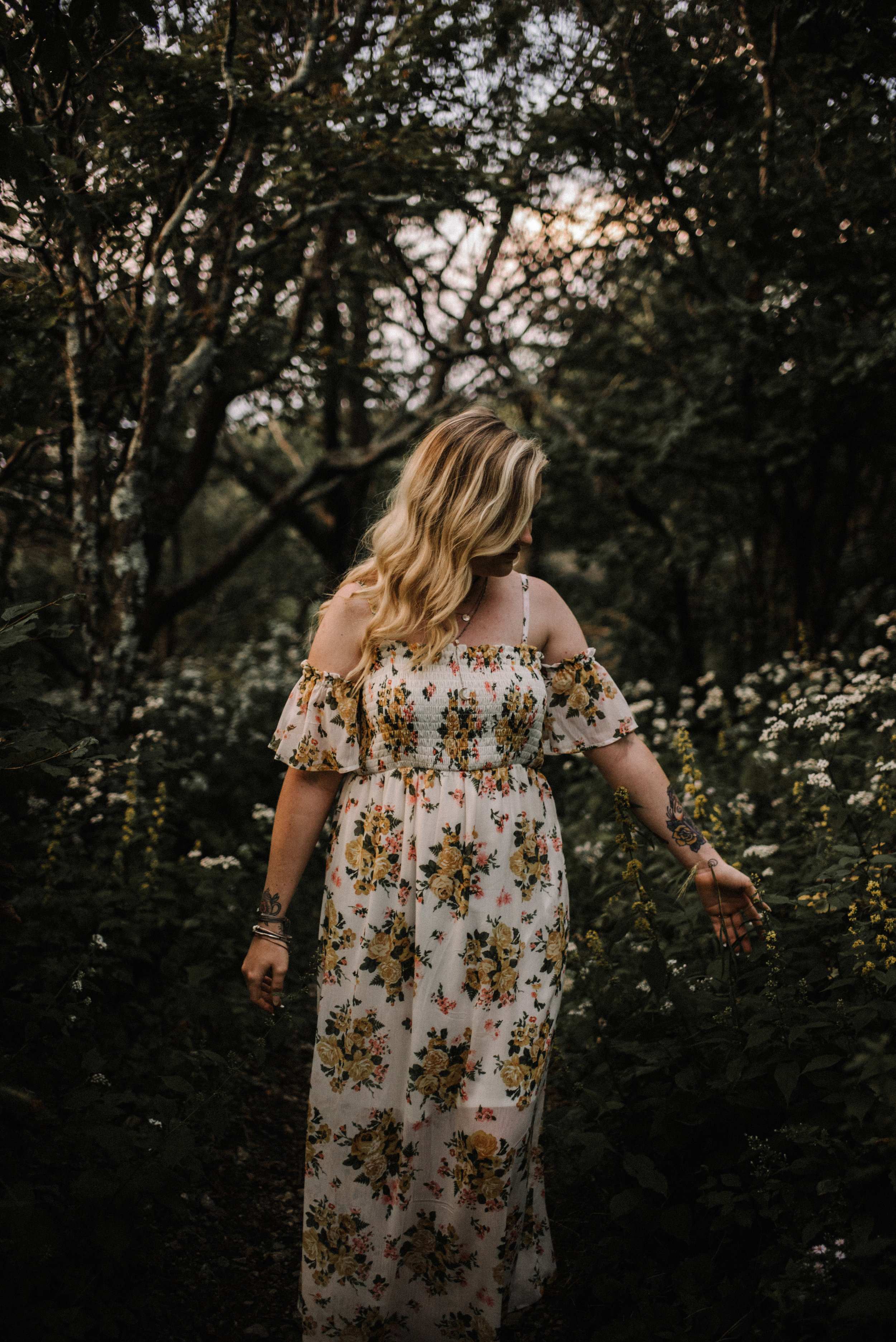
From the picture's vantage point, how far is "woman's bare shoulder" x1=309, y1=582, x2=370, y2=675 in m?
2.05

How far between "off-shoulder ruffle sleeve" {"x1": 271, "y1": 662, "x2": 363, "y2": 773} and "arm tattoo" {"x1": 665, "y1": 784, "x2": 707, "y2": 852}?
80 centimetres

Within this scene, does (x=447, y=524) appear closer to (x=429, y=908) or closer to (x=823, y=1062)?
(x=429, y=908)

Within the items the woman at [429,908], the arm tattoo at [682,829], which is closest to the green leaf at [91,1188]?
the woman at [429,908]

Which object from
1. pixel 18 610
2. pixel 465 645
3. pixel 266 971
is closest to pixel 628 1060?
pixel 266 971

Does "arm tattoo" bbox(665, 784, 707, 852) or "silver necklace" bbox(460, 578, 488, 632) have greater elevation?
"silver necklace" bbox(460, 578, 488, 632)

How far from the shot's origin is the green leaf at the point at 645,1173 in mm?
1896

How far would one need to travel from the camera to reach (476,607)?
2102 mm

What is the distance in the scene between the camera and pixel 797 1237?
1802 mm

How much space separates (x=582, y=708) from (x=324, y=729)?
0.67 m

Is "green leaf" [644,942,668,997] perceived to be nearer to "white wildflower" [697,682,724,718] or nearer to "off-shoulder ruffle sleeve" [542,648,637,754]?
"off-shoulder ruffle sleeve" [542,648,637,754]

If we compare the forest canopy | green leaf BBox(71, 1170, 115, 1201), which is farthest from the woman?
the forest canopy

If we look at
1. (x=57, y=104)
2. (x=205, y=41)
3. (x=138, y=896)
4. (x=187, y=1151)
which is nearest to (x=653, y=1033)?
(x=187, y=1151)

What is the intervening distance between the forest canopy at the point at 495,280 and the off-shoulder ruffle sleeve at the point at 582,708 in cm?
176

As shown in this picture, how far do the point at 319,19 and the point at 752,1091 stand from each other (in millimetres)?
5066
